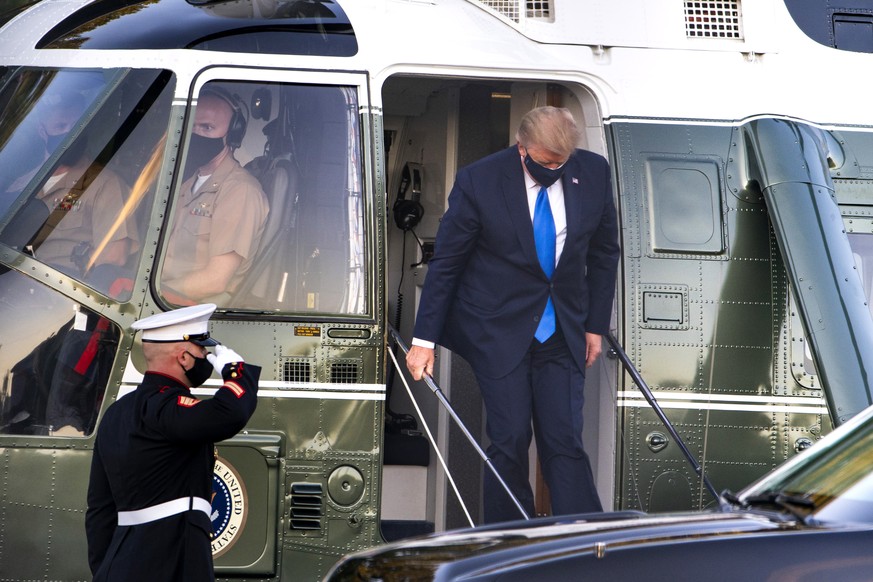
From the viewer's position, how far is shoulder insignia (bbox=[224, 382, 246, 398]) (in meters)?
4.47

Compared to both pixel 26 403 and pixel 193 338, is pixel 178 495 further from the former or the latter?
pixel 26 403

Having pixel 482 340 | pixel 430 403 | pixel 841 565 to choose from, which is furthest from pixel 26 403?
pixel 841 565

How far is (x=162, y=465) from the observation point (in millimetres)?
4438

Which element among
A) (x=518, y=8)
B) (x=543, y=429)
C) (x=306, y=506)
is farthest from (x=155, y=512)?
(x=518, y=8)

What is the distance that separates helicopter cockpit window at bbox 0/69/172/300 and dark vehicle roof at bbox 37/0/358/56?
20 centimetres

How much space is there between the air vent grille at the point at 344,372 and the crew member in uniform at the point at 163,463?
3.55 ft

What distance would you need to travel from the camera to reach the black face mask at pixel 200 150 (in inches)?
228

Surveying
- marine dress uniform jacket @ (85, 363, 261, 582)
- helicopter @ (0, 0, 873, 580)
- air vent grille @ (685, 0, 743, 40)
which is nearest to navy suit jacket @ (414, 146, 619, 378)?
helicopter @ (0, 0, 873, 580)

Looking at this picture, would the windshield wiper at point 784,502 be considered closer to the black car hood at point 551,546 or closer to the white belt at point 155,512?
the black car hood at point 551,546

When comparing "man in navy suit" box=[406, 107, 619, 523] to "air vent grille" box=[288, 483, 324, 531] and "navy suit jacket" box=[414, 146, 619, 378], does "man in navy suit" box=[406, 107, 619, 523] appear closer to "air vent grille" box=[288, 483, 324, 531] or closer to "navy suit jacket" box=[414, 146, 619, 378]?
"navy suit jacket" box=[414, 146, 619, 378]

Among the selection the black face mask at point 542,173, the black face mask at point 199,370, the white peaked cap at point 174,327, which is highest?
the black face mask at point 542,173

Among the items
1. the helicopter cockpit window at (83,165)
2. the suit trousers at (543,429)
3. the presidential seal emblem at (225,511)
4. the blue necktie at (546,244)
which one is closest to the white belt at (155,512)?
the presidential seal emblem at (225,511)

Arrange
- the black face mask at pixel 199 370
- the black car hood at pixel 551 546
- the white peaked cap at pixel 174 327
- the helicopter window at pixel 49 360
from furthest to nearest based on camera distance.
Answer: the helicopter window at pixel 49 360 → the black face mask at pixel 199 370 → the white peaked cap at pixel 174 327 → the black car hood at pixel 551 546

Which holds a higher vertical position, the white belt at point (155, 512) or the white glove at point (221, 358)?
the white glove at point (221, 358)
